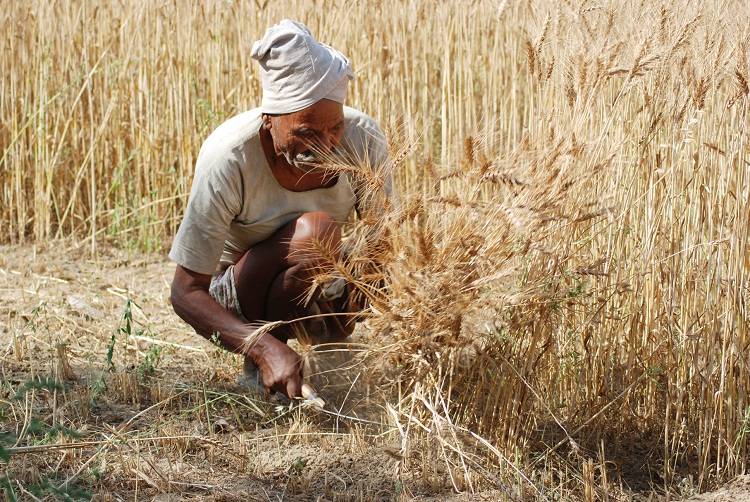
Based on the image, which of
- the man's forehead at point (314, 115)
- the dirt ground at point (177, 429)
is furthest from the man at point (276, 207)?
the dirt ground at point (177, 429)

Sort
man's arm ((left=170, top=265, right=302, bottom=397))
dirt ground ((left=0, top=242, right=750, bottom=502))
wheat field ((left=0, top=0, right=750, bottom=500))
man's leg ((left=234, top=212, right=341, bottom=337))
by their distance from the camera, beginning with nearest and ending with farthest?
wheat field ((left=0, top=0, right=750, bottom=500)) < dirt ground ((left=0, top=242, right=750, bottom=502)) < man's arm ((left=170, top=265, right=302, bottom=397)) < man's leg ((left=234, top=212, right=341, bottom=337))

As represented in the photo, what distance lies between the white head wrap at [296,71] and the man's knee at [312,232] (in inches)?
13.7

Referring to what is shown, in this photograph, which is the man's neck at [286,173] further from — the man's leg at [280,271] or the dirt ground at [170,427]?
the dirt ground at [170,427]

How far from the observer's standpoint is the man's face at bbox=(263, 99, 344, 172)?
2600 mm

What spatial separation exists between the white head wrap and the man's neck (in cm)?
13

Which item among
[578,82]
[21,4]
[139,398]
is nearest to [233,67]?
[21,4]

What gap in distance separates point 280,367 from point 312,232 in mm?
467

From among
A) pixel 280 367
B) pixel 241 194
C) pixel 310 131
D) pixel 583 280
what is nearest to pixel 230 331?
pixel 280 367

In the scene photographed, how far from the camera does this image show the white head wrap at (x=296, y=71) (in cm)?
258

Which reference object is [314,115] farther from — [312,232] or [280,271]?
[280,271]

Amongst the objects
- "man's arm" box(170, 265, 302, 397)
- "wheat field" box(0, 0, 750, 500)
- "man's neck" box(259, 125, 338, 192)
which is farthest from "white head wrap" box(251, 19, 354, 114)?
"man's arm" box(170, 265, 302, 397)

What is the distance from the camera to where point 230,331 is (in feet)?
8.95

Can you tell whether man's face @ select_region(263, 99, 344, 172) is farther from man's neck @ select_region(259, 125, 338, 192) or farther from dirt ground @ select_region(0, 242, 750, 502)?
dirt ground @ select_region(0, 242, 750, 502)

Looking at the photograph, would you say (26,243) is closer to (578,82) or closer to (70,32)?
(70,32)
